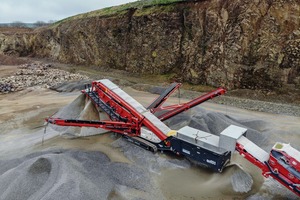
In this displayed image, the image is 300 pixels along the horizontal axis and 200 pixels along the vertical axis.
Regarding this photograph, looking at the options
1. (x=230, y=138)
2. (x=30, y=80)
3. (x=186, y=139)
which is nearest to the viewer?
(x=230, y=138)

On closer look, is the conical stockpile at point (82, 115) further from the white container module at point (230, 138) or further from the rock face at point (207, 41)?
the rock face at point (207, 41)

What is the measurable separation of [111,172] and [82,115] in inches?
179

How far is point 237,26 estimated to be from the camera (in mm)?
23641

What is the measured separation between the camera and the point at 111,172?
10.1 m

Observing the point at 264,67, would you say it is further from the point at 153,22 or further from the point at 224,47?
the point at 153,22

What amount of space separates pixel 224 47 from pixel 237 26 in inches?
84.1

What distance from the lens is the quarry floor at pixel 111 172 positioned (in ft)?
29.2

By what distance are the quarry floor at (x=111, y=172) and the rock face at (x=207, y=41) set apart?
922 cm

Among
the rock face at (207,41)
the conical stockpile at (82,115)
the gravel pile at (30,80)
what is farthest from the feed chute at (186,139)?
the gravel pile at (30,80)

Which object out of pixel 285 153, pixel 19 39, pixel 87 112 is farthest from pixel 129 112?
pixel 19 39

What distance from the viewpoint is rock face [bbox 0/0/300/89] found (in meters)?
21.7

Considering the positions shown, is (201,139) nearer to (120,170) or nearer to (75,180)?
(120,170)

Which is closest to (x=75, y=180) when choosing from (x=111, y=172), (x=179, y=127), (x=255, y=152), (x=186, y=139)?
(x=111, y=172)

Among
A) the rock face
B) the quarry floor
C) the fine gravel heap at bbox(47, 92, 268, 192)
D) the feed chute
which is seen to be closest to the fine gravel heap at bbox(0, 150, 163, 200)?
the quarry floor
